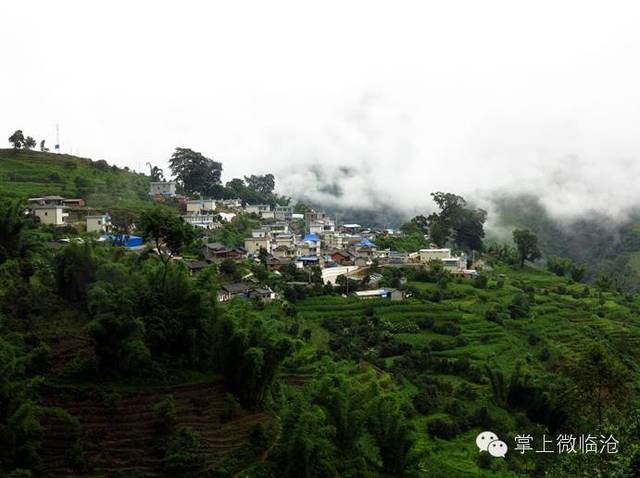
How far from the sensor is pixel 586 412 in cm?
2020

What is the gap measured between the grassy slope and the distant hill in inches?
795

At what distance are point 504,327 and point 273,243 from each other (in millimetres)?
17885

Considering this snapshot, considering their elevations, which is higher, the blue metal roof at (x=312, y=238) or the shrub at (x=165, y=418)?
the blue metal roof at (x=312, y=238)

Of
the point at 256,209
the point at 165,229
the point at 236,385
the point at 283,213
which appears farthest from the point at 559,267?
the point at 165,229

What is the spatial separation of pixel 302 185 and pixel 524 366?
60370mm

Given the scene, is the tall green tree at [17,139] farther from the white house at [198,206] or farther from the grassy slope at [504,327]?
the grassy slope at [504,327]

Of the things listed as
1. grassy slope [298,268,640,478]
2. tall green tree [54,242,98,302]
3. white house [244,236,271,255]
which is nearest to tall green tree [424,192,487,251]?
grassy slope [298,268,640,478]

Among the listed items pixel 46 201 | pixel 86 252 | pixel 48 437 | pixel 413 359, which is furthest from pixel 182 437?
pixel 46 201

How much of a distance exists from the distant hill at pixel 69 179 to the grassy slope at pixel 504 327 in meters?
20.2

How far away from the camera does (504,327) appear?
32.0 metres

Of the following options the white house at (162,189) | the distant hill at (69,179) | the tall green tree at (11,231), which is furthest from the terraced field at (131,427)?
the white house at (162,189)

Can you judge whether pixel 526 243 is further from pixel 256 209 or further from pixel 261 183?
pixel 261 183

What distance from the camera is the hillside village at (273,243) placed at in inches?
1383

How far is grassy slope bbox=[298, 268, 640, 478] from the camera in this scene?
27.9 meters
